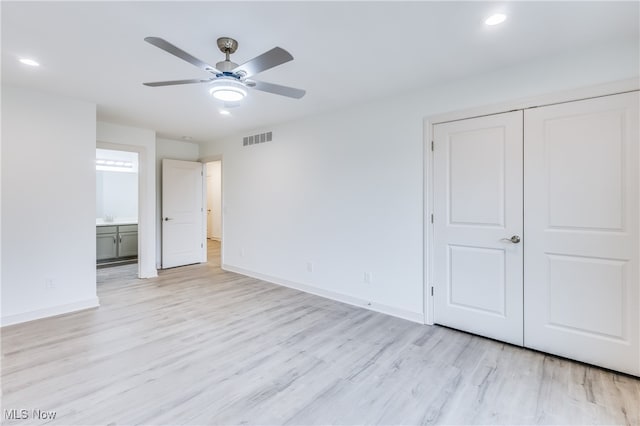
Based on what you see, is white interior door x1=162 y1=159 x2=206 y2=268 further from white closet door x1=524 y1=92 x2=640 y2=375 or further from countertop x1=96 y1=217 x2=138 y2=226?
white closet door x1=524 y1=92 x2=640 y2=375

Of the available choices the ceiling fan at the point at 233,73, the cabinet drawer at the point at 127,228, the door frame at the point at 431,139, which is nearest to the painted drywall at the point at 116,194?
the cabinet drawer at the point at 127,228

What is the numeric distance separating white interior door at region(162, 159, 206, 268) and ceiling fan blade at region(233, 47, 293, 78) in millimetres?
4499

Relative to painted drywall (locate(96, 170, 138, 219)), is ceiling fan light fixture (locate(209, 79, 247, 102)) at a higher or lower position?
higher

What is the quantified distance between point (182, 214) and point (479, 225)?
17.5 ft

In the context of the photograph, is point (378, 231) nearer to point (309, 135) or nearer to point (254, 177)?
point (309, 135)

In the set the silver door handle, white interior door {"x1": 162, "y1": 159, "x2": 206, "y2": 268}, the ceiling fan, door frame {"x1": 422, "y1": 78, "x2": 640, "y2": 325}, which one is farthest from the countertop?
the silver door handle

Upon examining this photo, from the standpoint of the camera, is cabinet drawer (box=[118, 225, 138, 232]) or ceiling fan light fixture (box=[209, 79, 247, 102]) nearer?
ceiling fan light fixture (box=[209, 79, 247, 102])

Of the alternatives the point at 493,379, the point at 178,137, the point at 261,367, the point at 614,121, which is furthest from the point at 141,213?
the point at 614,121

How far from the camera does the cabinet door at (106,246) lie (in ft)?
19.9

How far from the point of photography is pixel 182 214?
240 inches

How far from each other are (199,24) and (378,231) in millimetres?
2685

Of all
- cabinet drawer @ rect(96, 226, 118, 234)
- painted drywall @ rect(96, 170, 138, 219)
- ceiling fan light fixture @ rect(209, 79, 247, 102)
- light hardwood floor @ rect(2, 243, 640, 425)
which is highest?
ceiling fan light fixture @ rect(209, 79, 247, 102)

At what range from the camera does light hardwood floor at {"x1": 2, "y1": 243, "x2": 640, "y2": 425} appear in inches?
74.9

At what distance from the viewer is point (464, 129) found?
3029 mm
